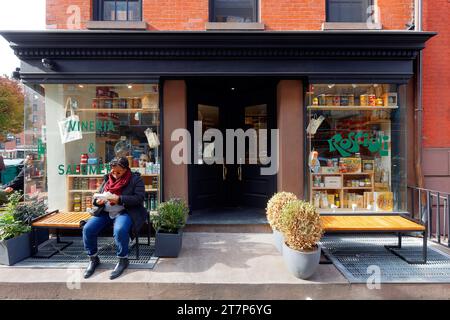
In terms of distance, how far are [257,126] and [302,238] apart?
152 inches

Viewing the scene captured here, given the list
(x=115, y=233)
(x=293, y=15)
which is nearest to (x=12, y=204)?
(x=115, y=233)

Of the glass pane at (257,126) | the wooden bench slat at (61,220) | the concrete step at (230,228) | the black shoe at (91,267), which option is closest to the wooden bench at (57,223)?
the wooden bench slat at (61,220)

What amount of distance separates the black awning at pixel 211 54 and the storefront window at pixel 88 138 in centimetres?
46

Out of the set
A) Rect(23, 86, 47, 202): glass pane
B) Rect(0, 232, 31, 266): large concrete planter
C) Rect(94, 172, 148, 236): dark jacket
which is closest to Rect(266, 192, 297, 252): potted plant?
Rect(94, 172, 148, 236): dark jacket

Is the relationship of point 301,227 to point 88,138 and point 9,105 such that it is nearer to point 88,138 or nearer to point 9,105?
point 88,138

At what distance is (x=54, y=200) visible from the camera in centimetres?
583

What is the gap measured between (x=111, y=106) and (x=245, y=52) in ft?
11.1

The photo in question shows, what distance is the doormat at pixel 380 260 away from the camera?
3.83 meters

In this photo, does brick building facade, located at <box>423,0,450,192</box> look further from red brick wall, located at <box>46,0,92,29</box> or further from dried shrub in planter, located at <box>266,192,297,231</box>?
red brick wall, located at <box>46,0,92,29</box>

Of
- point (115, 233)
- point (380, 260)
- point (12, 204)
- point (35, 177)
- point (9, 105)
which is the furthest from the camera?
point (9, 105)

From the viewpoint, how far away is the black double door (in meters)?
6.63

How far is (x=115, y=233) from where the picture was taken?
4059mm

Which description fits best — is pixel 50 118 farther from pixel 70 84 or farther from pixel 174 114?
pixel 174 114

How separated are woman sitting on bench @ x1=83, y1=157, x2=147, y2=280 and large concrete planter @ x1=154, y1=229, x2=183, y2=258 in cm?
44
